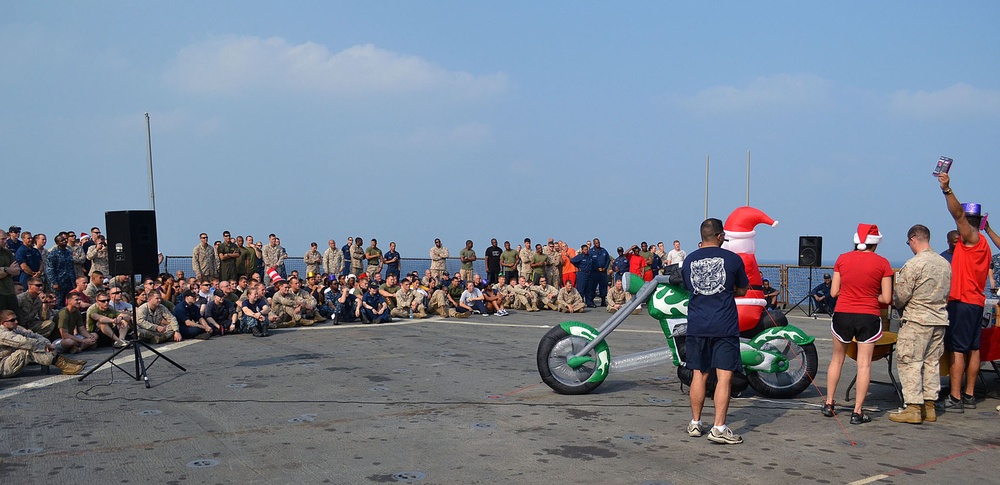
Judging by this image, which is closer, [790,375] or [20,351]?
[790,375]

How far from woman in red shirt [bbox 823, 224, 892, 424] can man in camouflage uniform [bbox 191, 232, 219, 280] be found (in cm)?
1540

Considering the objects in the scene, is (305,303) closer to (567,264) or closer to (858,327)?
(567,264)

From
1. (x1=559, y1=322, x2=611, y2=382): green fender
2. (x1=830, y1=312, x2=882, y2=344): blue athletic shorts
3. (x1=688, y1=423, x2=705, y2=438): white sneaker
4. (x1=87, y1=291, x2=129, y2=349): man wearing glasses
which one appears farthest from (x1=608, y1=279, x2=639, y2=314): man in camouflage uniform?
(x1=688, y1=423, x2=705, y2=438): white sneaker

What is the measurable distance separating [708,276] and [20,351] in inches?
317

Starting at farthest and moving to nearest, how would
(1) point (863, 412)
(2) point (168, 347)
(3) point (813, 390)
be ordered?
(2) point (168, 347) → (3) point (813, 390) → (1) point (863, 412)

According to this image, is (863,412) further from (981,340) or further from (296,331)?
(296,331)

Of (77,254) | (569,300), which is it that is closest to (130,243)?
(77,254)

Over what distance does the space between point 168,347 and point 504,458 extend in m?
8.50

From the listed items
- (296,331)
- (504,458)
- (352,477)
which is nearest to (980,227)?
(504,458)

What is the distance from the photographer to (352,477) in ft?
17.1

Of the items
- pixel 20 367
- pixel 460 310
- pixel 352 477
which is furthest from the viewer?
pixel 460 310

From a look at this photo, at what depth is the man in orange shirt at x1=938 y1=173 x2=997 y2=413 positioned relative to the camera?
730 cm

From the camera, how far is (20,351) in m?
9.41

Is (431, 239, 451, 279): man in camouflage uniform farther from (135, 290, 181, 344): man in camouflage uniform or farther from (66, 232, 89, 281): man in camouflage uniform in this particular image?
(135, 290, 181, 344): man in camouflage uniform
